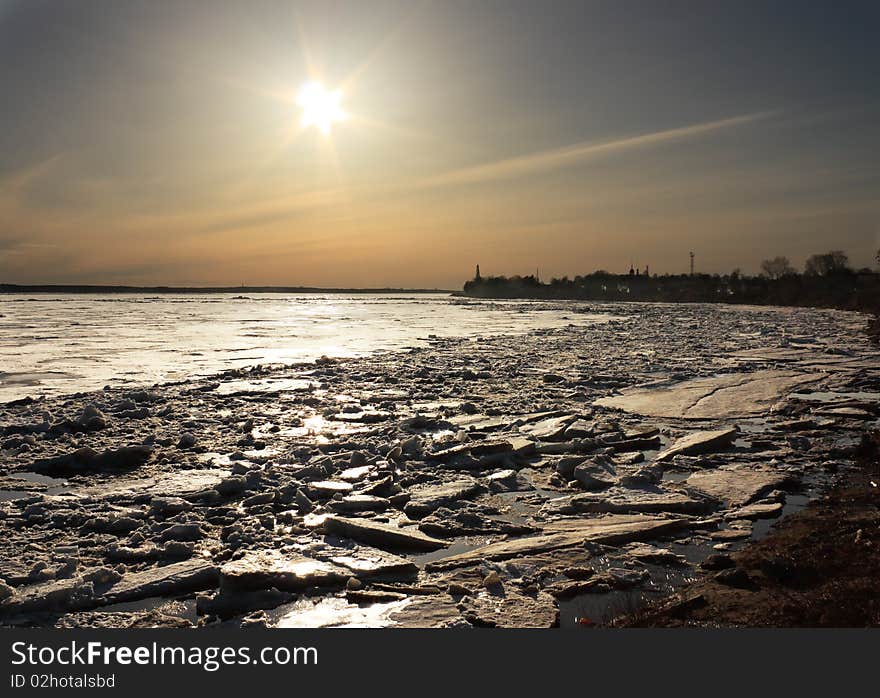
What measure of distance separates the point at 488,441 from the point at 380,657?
3.86 meters

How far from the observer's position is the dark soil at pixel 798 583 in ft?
8.75

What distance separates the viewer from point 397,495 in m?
4.63

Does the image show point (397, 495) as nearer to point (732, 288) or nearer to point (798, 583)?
point (798, 583)

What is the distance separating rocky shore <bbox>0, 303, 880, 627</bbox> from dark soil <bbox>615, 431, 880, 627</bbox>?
0.13 meters

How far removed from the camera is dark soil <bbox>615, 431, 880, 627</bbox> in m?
2.67

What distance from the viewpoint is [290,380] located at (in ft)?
34.8

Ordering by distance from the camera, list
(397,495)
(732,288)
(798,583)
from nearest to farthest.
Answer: (798,583)
(397,495)
(732,288)

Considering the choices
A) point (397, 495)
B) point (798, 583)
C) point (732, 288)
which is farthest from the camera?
point (732, 288)

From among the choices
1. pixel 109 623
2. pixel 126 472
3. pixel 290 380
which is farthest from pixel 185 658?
pixel 290 380

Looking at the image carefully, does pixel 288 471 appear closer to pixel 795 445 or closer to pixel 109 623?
pixel 109 623

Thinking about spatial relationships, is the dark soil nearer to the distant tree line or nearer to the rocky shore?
the rocky shore

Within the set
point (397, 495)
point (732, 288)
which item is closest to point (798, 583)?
point (397, 495)

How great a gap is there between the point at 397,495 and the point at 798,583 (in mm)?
2688

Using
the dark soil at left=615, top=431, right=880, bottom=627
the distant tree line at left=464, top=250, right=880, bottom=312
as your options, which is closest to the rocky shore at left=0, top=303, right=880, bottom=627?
the dark soil at left=615, top=431, right=880, bottom=627
